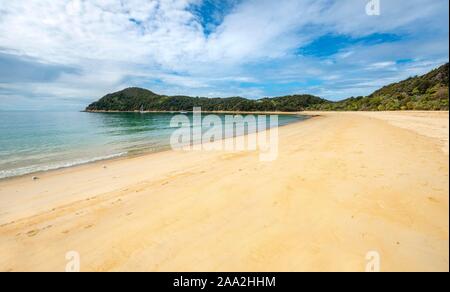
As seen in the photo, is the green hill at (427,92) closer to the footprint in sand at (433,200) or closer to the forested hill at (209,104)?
the footprint in sand at (433,200)

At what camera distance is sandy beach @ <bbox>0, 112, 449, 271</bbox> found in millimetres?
2469

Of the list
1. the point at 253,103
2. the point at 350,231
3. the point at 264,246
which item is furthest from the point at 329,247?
the point at 253,103

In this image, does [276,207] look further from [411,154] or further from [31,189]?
[31,189]

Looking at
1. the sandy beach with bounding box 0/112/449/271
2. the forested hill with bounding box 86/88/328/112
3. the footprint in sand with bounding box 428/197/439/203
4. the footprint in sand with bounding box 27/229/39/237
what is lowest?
the footprint in sand with bounding box 27/229/39/237

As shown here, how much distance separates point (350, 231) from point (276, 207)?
1336 mm

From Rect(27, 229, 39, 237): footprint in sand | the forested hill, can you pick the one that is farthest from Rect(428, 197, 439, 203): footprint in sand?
the forested hill

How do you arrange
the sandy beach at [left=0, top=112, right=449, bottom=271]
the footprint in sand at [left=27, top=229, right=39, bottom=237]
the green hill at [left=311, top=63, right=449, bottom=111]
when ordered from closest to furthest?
the green hill at [left=311, top=63, right=449, bottom=111]
the sandy beach at [left=0, top=112, right=449, bottom=271]
the footprint in sand at [left=27, top=229, right=39, bottom=237]

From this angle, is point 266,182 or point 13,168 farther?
point 13,168

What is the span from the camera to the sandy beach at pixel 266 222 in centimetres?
247

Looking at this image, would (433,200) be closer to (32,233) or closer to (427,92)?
(427,92)

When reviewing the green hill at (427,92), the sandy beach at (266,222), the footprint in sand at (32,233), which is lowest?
the footprint in sand at (32,233)

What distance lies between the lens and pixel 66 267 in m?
3.24

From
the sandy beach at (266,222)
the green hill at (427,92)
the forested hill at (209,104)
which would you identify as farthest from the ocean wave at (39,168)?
the forested hill at (209,104)

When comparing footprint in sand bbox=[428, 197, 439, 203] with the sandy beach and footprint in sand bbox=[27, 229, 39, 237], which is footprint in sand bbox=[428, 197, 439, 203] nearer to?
the sandy beach
